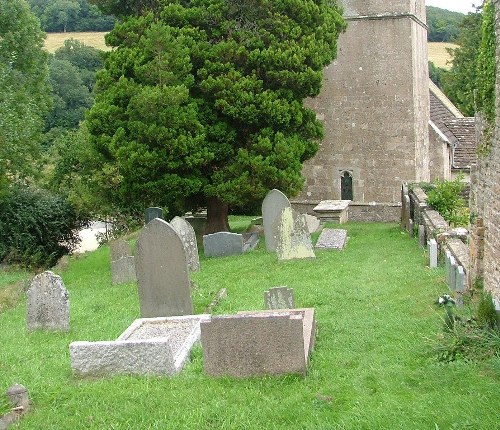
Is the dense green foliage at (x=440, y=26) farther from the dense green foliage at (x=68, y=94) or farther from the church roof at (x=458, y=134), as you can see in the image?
the church roof at (x=458, y=134)

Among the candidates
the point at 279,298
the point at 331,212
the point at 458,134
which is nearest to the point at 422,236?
the point at 331,212

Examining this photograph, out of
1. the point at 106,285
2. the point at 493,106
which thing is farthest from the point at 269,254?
the point at 493,106

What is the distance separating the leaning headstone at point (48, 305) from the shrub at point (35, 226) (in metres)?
13.5

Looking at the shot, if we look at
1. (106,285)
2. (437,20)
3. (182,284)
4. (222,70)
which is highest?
(437,20)

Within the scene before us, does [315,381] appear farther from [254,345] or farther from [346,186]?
[346,186]

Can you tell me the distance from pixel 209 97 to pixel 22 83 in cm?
1658

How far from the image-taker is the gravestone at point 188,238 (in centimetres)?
1584

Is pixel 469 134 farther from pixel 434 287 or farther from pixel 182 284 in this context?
pixel 182 284

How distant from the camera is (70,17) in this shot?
81.4 meters

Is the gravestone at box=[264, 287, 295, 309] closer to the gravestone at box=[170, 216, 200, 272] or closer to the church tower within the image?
the gravestone at box=[170, 216, 200, 272]

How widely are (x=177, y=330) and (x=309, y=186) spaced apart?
16.4 meters

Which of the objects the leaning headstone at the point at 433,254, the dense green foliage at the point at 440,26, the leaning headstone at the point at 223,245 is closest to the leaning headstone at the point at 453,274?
the leaning headstone at the point at 433,254

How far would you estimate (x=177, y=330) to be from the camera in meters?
10.3

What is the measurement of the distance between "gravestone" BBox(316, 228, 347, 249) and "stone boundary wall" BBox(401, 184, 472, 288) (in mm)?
1964
